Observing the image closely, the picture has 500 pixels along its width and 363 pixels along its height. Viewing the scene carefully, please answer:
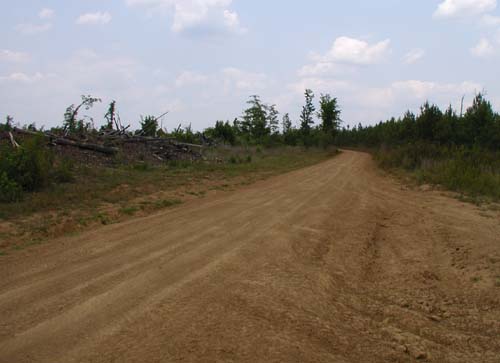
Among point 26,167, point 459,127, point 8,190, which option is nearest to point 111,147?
point 26,167

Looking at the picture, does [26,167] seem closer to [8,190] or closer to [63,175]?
[8,190]

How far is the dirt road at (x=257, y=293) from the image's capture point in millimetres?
3729

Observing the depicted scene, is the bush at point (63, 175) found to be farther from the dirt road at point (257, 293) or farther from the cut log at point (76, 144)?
the dirt road at point (257, 293)

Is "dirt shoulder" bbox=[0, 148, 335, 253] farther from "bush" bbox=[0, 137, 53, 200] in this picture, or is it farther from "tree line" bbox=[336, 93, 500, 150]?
"tree line" bbox=[336, 93, 500, 150]

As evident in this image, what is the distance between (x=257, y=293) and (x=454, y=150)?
69.2 ft

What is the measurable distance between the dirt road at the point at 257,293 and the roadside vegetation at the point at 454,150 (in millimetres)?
6086

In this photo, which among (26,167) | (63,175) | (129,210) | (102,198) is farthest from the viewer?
(63,175)

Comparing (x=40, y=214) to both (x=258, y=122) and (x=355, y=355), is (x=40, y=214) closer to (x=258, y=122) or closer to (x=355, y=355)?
(x=355, y=355)

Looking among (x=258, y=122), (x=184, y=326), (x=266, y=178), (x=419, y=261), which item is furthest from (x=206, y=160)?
(x=258, y=122)

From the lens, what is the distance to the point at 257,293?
4906mm

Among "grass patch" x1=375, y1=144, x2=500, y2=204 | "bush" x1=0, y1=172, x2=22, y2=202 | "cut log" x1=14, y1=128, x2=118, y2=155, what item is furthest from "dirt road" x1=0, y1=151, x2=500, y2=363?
"cut log" x1=14, y1=128, x2=118, y2=155

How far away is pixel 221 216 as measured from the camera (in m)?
9.62

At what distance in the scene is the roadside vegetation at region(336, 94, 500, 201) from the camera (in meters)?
14.9

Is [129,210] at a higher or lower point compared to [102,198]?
lower
